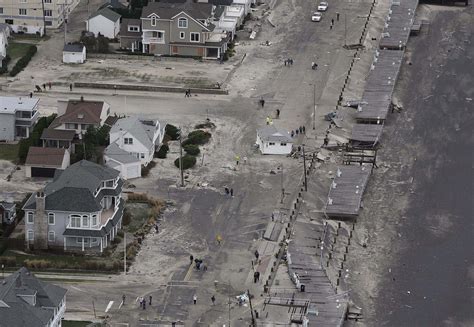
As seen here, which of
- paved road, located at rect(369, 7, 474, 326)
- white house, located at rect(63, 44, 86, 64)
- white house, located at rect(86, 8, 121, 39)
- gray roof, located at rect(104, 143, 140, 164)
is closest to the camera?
paved road, located at rect(369, 7, 474, 326)

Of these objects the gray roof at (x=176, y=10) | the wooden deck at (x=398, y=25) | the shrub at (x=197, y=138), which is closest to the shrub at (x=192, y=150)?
the shrub at (x=197, y=138)

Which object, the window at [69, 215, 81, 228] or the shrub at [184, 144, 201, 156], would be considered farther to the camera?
the shrub at [184, 144, 201, 156]

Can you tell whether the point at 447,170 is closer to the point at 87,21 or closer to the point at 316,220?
the point at 316,220

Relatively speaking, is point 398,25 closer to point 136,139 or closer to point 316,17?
point 316,17

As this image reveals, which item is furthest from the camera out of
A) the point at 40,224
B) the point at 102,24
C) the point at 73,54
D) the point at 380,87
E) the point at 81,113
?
the point at 102,24

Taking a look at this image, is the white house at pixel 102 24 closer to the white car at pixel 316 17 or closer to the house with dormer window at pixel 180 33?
the house with dormer window at pixel 180 33

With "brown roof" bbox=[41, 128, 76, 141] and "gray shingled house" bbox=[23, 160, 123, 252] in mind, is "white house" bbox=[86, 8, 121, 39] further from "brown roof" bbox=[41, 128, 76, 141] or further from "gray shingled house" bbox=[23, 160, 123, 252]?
"gray shingled house" bbox=[23, 160, 123, 252]

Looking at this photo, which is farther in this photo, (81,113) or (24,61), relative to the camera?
(24,61)

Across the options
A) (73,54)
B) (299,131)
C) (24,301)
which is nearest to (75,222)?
(24,301)

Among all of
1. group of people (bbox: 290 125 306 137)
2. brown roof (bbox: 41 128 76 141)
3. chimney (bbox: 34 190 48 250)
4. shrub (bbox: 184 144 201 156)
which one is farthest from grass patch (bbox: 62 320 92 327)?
group of people (bbox: 290 125 306 137)
